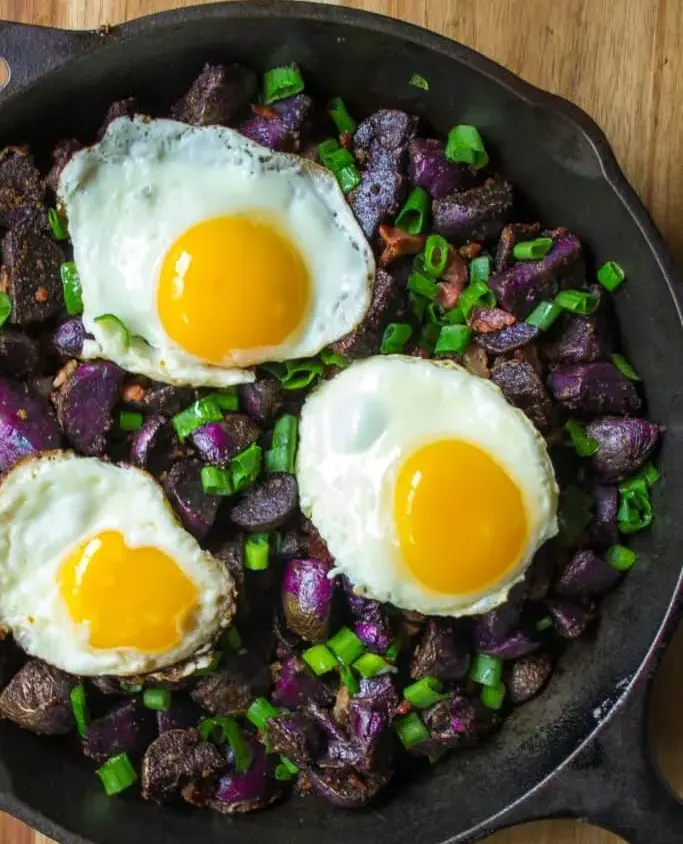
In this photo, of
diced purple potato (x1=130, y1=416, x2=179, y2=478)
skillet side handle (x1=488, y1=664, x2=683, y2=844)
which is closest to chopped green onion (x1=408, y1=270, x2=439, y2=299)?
diced purple potato (x1=130, y1=416, x2=179, y2=478)

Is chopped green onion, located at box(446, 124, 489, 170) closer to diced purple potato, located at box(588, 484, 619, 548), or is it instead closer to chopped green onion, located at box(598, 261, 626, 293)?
chopped green onion, located at box(598, 261, 626, 293)

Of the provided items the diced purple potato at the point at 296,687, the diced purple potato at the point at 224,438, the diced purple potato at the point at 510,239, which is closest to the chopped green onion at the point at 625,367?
the diced purple potato at the point at 510,239

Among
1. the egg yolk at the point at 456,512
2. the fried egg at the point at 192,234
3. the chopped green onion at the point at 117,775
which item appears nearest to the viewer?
the egg yolk at the point at 456,512

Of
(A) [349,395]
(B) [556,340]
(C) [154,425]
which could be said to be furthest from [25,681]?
(B) [556,340]

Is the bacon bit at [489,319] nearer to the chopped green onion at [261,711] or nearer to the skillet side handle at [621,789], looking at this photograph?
the skillet side handle at [621,789]

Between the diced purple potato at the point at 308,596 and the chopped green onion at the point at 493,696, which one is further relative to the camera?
the chopped green onion at the point at 493,696

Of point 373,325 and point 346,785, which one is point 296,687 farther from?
point 373,325

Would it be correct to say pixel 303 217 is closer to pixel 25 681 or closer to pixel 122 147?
pixel 122 147
